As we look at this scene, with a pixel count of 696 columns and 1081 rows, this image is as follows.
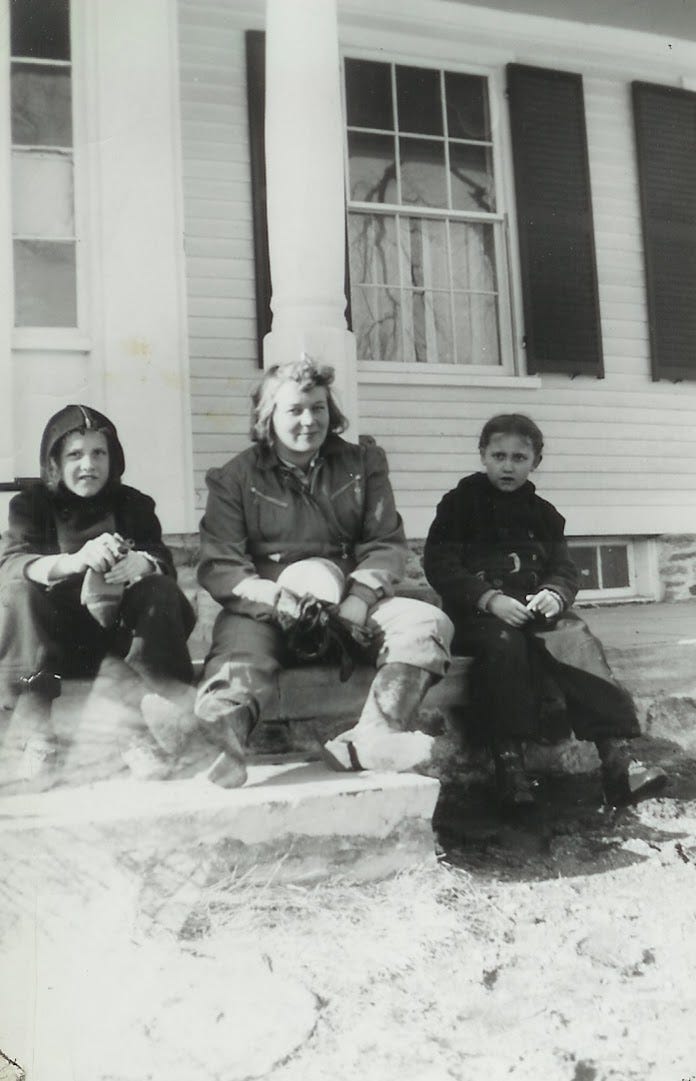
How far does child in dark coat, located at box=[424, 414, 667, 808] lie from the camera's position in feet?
5.43

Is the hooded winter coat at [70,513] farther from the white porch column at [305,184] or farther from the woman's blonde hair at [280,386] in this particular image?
the white porch column at [305,184]

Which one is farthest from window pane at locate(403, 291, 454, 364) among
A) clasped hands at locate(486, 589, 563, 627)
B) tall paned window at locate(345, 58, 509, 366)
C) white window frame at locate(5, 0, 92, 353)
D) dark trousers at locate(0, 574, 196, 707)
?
dark trousers at locate(0, 574, 196, 707)

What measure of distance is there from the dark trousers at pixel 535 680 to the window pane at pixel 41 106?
118 centimetres

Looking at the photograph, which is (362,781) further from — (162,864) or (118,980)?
(118,980)

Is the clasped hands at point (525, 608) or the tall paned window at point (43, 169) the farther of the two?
the clasped hands at point (525, 608)

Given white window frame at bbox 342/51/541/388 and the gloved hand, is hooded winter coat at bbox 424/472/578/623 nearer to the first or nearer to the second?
white window frame at bbox 342/51/541/388

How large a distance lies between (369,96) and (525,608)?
111 cm

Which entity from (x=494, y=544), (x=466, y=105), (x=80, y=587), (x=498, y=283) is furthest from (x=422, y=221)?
(x=80, y=587)

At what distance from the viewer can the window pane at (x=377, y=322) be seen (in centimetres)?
189

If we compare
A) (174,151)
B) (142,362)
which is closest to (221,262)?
(174,151)

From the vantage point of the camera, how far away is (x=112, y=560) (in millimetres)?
1411

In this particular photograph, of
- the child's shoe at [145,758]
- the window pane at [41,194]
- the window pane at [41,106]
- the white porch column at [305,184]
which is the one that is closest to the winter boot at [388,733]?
the child's shoe at [145,758]

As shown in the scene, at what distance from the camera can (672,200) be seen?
6.24ft

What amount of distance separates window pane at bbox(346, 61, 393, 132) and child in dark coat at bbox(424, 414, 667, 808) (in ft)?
2.26
